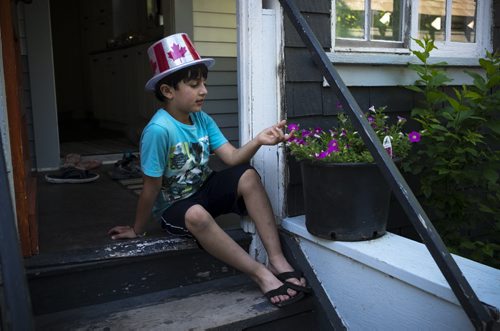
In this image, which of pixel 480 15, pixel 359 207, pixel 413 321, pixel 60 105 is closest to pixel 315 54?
pixel 359 207

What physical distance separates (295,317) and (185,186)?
0.69m

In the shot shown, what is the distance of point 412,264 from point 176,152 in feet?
3.28

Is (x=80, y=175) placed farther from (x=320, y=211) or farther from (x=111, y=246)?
(x=320, y=211)

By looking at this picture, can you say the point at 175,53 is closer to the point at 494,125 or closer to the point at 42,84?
the point at 494,125

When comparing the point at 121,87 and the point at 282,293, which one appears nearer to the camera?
the point at 282,293

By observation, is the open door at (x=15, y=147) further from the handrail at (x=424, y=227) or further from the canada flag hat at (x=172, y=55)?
the handrail at (x=424, y=227)

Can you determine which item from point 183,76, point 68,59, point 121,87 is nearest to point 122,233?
point 183,76

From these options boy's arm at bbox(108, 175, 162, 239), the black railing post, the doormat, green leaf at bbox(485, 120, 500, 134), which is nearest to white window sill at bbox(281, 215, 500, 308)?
boy's arm at bbox(108, 175, 162, 239)

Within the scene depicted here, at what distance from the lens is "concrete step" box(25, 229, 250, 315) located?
5.76 ft

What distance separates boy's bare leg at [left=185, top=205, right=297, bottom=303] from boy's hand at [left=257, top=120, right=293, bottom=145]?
1.16ft

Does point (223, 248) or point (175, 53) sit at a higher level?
point (175, 53)

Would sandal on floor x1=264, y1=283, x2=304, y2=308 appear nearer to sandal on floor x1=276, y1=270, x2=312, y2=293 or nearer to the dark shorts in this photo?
sandal on floor x1=276, y1=270, x2=312, y2=293

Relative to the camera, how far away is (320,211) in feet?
6.24

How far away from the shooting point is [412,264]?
5.41ft
